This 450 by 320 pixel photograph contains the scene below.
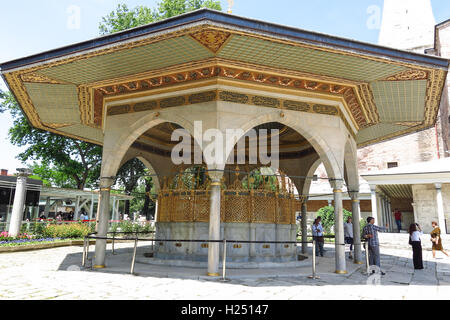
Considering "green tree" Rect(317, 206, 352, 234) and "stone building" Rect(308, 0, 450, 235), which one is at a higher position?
"stone building" Rect(308, 0, 450, 235)

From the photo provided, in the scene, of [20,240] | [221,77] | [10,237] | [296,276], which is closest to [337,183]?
[296,276]

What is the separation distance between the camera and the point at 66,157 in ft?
73.9

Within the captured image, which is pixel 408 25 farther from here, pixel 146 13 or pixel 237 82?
pixel 237 82

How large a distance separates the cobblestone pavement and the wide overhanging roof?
359 cm

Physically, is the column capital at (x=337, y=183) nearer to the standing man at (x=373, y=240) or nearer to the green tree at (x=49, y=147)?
the standing man at (x=373, y=240)

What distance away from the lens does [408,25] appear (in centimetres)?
3641

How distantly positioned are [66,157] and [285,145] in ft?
57.3

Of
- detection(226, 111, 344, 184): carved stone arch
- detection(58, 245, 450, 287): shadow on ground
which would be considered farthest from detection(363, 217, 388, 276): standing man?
detection(226, 111, 344, 184): carved stone arch

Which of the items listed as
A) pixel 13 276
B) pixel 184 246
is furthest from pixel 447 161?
pixel 13 276

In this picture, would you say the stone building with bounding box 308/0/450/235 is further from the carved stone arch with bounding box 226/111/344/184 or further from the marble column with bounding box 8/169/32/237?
the marble column with bounding box 8/169/32/237

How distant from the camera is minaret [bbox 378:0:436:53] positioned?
1382 inches

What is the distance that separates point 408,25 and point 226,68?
39493 millimetres

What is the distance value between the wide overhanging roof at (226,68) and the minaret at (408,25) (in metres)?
33.0
